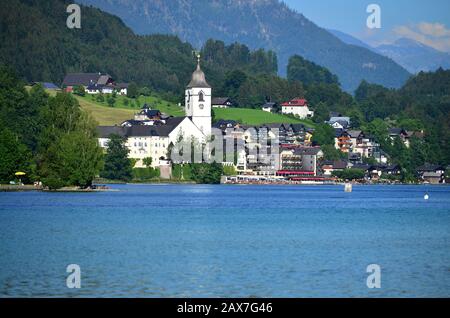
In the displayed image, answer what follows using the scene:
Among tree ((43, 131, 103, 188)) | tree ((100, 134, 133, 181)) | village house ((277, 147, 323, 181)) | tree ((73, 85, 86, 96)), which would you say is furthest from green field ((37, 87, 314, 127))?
tree ((43, 131, 103, 188))

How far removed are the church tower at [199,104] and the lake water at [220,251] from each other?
312ft

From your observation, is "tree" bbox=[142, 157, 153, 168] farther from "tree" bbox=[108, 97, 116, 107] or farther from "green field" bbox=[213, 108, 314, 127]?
"green field" bbox=[213, 108, 314, 127]

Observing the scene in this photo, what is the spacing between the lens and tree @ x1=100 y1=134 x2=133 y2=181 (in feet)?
427

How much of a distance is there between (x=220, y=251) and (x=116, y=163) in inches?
3462

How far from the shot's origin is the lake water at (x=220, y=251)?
1332 inches

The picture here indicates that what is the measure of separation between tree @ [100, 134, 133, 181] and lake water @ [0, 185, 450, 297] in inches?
2181

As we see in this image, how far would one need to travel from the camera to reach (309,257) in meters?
41.8

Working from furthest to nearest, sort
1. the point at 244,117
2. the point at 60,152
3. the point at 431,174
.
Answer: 1. the point at 244,117
2. the point at 431,174
3. the point at 60,152

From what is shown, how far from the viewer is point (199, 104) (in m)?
171

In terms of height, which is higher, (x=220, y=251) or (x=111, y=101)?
(x=111, y=101)

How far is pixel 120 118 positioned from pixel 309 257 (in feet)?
431

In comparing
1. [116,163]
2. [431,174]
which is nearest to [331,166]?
[431,174]

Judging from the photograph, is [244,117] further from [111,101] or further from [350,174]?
Result: [350,174]
